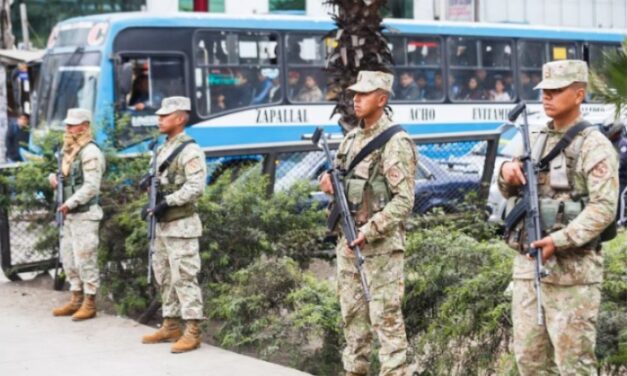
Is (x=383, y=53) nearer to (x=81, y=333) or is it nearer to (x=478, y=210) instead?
(x=478, y=210)

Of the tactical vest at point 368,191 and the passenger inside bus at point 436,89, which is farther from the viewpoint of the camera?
the passenger inside bus at point 436,89

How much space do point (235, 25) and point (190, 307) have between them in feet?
33.6

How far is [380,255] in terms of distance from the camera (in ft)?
21.4

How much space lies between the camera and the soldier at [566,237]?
17.4 ft

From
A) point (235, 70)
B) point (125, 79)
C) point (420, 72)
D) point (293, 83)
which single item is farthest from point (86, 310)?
point (420, 72)

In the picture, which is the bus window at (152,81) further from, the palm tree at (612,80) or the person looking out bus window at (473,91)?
the palm tree at (612,80)

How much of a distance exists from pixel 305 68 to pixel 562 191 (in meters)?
13.4

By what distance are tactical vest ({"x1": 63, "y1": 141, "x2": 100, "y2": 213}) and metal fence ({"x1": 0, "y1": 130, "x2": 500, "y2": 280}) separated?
49.8 inches

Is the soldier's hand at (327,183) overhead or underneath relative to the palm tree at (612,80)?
underneath

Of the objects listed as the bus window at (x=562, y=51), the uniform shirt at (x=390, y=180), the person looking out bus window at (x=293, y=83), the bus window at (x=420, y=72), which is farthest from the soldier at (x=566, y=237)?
the bus window at (x=562, y=51)

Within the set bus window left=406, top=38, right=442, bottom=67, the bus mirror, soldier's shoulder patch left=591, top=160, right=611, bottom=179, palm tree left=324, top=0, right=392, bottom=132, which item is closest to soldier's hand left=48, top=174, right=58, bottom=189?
palm tree left=324, top=0, right=392, bottom=132

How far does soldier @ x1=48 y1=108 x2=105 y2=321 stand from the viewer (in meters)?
9.44

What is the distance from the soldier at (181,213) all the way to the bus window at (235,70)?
30.5 ft

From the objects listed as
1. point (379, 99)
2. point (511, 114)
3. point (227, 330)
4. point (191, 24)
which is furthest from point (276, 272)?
point (191, 24)
